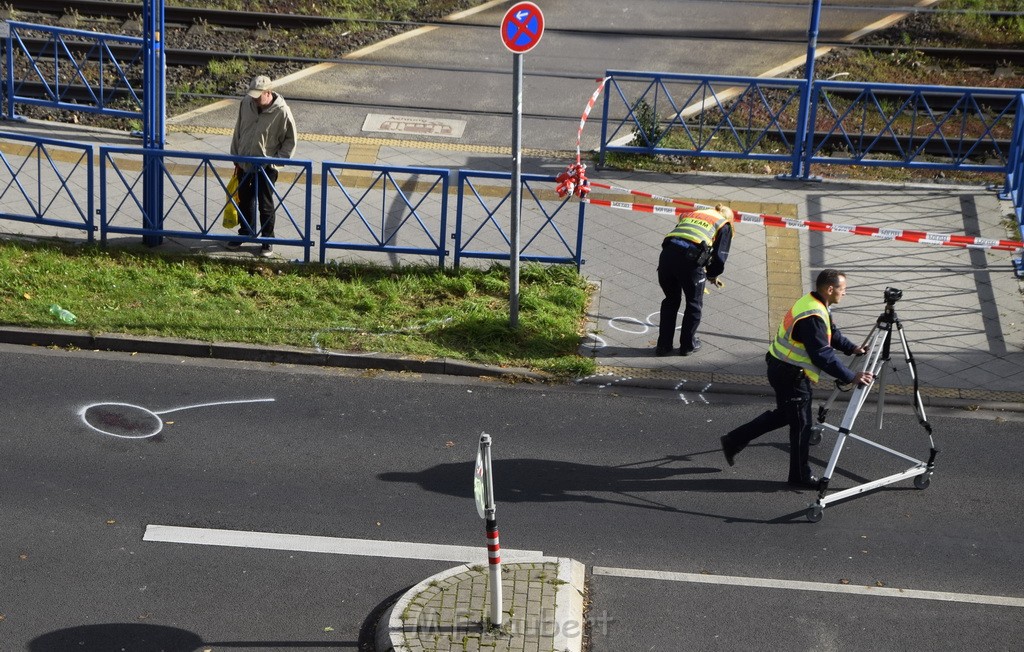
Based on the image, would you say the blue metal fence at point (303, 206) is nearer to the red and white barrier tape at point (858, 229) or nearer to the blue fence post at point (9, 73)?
the red and white barrier tape at point (858, 229)

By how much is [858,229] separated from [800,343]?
3903 mm

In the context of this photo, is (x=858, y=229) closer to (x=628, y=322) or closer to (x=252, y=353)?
(x=628, y=322)

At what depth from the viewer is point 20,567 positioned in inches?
292

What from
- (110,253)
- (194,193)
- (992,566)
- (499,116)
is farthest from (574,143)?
(992,566)

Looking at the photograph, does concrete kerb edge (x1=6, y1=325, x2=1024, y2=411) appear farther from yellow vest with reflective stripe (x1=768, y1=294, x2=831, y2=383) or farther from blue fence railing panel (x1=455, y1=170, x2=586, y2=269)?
yellow vest with reflective stripe (x1=768, y1=294, x2=831, y2=383)

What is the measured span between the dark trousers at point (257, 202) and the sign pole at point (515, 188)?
2.79 meters

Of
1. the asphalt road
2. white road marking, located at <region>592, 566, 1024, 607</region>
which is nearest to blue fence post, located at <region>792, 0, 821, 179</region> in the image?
the asphalt road

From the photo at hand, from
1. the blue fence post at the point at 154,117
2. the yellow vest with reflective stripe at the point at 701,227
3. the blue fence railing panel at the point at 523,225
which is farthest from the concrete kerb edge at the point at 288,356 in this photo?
the blue fence post at the point at 154,117

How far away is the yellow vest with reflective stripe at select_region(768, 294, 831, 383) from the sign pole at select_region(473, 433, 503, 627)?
287 centimetres

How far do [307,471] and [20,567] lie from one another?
2.04 metres

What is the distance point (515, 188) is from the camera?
34.7ft

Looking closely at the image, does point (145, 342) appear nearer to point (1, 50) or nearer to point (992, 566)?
point (992, 566)

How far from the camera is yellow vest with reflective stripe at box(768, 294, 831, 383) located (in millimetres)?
8469

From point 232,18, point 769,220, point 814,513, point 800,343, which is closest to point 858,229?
point 769,220
